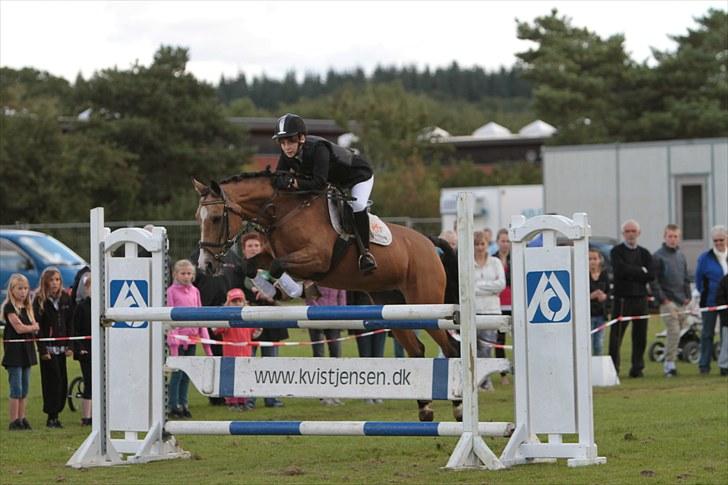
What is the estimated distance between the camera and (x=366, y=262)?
34.7 feet

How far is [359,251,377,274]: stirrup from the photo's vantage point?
34.7 ft

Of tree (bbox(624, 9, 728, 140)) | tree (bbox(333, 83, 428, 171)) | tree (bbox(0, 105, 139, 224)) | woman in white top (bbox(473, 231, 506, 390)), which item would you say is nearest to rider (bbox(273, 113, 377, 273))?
woman in white top (bbox(473, 231, 506, 390))

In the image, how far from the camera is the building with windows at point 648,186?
111ft

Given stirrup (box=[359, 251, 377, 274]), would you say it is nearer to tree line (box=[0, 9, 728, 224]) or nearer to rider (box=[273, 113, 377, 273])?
rider (box=[273, 113, 377, 273])

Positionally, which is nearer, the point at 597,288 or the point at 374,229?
the point at 374,229

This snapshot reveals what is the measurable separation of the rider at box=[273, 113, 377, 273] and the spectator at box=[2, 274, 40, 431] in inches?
157

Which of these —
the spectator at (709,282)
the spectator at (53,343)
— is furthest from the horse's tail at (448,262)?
the spectator at (709,282)

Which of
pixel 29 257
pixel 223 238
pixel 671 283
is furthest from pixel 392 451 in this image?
pixel 29 257

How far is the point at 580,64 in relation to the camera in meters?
58.6

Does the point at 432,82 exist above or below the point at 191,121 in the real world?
above

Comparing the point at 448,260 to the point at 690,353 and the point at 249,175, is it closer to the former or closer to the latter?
the point at 249,175

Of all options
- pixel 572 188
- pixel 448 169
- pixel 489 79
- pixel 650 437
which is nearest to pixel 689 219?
pixel 572 188

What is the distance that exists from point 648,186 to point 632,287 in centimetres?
1806

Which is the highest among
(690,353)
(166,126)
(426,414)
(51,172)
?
(166,126)
